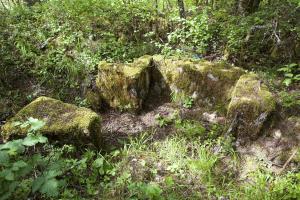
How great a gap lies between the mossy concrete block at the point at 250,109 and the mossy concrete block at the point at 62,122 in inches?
89.5

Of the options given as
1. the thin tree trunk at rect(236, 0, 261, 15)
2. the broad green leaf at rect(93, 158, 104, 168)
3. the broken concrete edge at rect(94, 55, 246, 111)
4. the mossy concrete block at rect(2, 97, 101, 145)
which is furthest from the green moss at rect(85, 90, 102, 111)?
the thin tree trunk at rect(236, 0, 261, 15)

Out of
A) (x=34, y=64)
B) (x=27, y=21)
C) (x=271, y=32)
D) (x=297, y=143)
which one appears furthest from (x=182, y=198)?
(x=27, y=21)

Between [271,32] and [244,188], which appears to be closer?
[244,188]

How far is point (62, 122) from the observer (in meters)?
4.96

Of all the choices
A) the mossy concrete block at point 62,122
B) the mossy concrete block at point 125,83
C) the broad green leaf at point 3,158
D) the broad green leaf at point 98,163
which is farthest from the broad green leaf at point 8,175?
the mossy concrete block at point 125,83

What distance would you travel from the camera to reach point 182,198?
4.29m

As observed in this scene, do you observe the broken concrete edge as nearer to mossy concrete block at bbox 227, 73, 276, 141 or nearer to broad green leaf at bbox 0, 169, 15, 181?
mossy concrete block at bbox 227, 73, 276, 141

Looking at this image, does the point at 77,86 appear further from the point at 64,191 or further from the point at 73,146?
the point at 64,191

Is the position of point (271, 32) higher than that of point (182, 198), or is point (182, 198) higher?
point (271, 32)

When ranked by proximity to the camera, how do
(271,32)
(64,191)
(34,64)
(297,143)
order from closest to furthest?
(64,191) → (297,143) → (271,32) → (34,64)

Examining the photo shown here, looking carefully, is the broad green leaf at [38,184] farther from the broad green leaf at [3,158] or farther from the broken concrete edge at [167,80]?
the broken concrete edge at [167,80]

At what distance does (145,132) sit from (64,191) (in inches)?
75.4

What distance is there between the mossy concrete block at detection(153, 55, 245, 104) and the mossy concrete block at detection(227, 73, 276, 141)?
26.7 inches

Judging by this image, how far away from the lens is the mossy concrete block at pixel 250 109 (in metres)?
4.92
